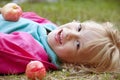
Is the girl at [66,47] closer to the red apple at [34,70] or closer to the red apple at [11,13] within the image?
the red apple at [11,13]

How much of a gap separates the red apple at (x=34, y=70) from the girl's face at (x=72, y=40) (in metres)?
0.44

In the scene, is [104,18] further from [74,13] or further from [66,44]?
[66,44]

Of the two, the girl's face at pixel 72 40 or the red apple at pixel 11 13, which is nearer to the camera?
the girl's face at pixel 72 40

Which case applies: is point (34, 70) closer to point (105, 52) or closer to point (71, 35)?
point (71, 35)

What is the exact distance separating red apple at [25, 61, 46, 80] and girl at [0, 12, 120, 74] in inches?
9.5

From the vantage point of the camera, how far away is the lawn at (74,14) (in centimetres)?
369

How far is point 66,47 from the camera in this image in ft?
12.4

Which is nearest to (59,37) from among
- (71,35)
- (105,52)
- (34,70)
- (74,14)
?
(71,35)

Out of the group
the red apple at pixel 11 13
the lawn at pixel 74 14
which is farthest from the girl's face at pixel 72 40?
the red apple at pixel 11 13

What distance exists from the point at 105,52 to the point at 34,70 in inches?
28.7

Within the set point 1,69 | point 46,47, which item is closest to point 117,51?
point 46,47

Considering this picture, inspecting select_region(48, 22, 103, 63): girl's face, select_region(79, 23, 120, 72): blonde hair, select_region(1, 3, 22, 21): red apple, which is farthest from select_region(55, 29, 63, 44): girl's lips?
select_region(1, 3, 22, 21): red apple

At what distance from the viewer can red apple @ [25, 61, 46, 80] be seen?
3.38 metres

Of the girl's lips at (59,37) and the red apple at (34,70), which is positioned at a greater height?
the girl's lips at (59,37)
